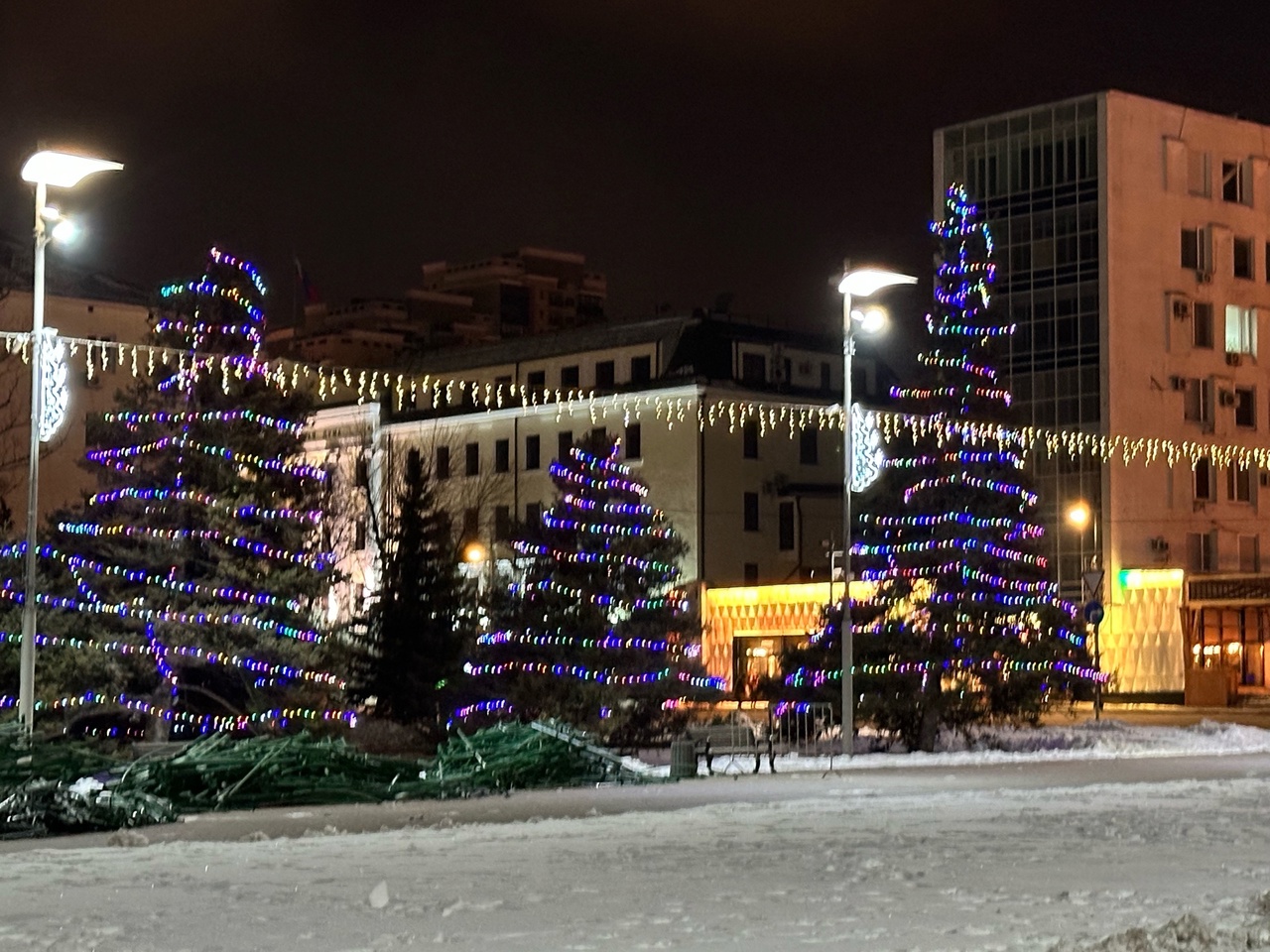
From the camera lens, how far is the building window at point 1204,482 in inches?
2889

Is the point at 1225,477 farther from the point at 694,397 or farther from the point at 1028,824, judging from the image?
the point at 1028,824

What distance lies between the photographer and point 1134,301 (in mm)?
72438

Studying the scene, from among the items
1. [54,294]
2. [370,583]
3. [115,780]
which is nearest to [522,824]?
[115,780]

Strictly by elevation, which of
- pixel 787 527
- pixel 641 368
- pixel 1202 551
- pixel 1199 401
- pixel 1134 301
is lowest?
pixel 1202 551

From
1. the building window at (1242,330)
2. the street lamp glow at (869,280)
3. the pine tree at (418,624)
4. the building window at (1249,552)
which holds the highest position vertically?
the building window at (1242,330)

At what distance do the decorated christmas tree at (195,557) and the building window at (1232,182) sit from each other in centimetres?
4997

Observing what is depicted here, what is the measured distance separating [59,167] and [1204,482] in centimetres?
5671

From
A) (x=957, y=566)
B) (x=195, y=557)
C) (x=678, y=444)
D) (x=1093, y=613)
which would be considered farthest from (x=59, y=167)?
(x=678, y=444)

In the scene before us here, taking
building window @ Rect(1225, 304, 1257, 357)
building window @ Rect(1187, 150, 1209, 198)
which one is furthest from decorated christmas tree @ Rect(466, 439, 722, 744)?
building window @ Rect(1225, 304, 1257, 357)

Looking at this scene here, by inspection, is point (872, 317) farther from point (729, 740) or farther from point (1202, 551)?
point (1202, 551)

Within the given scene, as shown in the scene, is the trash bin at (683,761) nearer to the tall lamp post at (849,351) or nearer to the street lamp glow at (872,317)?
the tall lamp post at (849,351)

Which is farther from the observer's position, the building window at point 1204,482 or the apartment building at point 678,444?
the building window at point 1204,482

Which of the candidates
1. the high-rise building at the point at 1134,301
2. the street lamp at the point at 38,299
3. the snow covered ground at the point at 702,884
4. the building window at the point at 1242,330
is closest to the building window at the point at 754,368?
the high-rise building at the point at 1134,301

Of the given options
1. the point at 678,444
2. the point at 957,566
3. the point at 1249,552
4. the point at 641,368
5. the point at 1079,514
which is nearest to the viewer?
the point at 957,566
